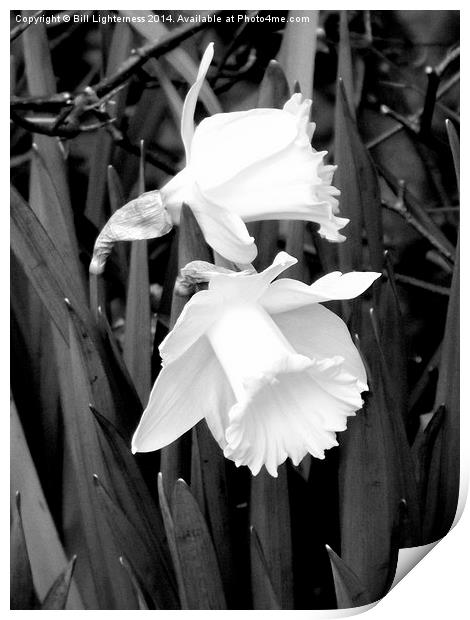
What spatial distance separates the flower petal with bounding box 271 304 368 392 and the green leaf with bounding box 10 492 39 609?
33 centimetres

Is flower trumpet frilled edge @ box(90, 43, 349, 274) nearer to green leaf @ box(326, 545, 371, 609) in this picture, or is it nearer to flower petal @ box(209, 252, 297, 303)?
flower petal @ box(209, 252, 297, 303)

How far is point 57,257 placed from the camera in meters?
0.76

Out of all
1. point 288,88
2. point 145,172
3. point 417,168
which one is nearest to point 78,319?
point 145,172

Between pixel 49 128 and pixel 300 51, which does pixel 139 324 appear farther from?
pixel 300 51

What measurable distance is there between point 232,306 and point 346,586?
0.31 metres

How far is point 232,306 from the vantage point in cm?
64

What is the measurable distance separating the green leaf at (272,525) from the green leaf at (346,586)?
45mm

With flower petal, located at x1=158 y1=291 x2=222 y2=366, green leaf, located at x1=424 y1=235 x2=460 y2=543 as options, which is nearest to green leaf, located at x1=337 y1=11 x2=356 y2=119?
green leaf, located at x1=424 y1=235 x2=460 y2=543

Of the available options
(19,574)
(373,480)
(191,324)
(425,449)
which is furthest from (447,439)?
(19,574)

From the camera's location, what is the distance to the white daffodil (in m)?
0.62

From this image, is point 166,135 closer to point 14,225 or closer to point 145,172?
point 145,172

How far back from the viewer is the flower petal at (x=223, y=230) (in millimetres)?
633

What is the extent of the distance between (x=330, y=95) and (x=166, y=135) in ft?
0.63

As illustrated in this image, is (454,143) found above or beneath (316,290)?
above
